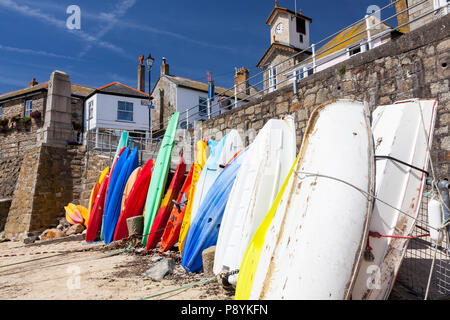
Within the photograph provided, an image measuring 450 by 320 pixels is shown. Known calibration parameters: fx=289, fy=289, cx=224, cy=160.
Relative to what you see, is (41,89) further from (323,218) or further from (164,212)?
(323,218)

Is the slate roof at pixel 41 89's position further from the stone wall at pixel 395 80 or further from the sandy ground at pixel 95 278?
the stone wall at pixel 395 80

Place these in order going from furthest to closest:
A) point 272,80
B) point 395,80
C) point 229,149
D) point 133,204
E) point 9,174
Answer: point 272,80 → point 9,174 → point 133,204 → point 229,149 → point 395,80

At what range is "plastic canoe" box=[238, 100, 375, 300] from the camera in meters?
1.59

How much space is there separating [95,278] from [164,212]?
158 cm

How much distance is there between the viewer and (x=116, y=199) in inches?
240

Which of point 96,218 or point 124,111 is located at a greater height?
point 124,111

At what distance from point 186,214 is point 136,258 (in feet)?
3.05

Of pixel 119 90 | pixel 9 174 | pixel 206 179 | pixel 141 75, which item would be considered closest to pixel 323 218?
pixel 206 179

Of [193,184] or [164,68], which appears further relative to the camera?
[164,68]

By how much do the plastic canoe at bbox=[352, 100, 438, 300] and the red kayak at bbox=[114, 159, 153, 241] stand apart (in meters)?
4.34

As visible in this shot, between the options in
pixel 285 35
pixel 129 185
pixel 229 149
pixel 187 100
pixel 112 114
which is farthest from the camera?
pixel 187 100

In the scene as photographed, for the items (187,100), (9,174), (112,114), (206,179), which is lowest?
(206,179)

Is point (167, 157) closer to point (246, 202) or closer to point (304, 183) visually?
point (246, 202)

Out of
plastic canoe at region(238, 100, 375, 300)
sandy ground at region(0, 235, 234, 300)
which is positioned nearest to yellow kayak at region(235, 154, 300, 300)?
plastic canoe at region(238, 100, 375, 300)
